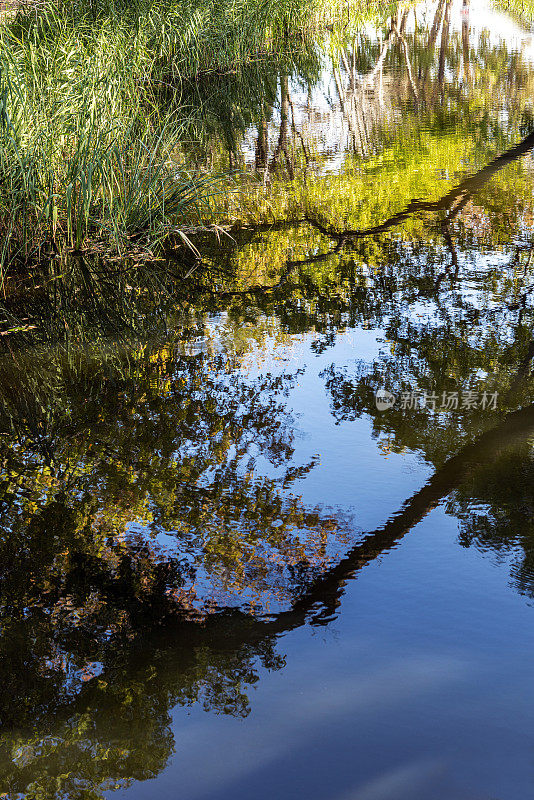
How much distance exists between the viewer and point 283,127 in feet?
32.9

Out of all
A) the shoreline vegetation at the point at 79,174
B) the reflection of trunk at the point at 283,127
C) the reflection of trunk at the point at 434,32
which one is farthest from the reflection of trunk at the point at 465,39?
the shoreline vegetation at the point at 79,174

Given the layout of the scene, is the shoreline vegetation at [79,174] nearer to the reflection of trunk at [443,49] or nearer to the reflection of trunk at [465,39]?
the reflection of trunk at [443,49]

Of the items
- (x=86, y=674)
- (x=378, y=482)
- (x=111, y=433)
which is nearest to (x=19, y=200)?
(x=111, y=433)

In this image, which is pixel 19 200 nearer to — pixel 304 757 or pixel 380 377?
pixel 380 377

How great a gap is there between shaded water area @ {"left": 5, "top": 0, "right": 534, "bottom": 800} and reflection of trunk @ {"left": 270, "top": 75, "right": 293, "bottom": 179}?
194cm

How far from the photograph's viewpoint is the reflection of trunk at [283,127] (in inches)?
326

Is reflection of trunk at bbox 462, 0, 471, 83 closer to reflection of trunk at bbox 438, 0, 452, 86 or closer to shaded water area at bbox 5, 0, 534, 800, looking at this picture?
reflection of trunk at bbox 438, 0, 452, 86

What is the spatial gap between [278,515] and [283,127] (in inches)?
319

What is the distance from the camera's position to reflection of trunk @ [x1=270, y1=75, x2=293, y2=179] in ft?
27.2

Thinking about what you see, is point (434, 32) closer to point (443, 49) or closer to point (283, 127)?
point (443, 49)

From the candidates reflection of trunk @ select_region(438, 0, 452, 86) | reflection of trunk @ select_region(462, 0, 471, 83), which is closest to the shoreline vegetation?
reflection of trunk @ select_region(438, 0, 452, 86)

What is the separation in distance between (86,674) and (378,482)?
136 centimetres

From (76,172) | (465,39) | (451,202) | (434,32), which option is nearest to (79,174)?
(76,172)

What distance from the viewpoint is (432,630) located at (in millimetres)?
2275
